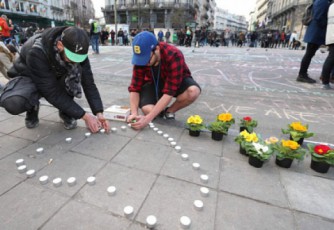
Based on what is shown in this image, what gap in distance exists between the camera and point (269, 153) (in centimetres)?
204

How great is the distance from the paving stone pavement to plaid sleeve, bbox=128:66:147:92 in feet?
1.91

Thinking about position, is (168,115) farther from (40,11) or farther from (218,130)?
(40,11)

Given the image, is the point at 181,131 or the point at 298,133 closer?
the point at 298,133

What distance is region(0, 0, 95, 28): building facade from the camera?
39.7 m

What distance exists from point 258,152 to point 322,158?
0.57 metres

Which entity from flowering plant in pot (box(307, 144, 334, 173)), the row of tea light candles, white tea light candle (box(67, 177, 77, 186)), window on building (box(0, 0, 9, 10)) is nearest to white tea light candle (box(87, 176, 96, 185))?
the row of tea light candles

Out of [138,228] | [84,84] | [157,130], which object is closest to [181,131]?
[157,130]

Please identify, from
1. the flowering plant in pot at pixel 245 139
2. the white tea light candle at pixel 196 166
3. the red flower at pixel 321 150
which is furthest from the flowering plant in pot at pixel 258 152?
the white tea light candle at pixel 196 166

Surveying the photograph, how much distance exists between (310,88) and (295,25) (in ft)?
143

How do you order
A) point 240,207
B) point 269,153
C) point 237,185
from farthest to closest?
point 269,153 < point 237,185 < point 240,207

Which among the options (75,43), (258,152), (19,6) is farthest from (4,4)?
(258,152)

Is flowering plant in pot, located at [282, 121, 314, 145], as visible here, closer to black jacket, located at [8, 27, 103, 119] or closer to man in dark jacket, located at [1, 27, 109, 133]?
man in dark jacket, located at [1, 27, 109, 133]

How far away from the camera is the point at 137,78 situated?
2.98 m

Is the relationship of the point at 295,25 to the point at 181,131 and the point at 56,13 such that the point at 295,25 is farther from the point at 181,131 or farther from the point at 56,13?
the point at 56,13
